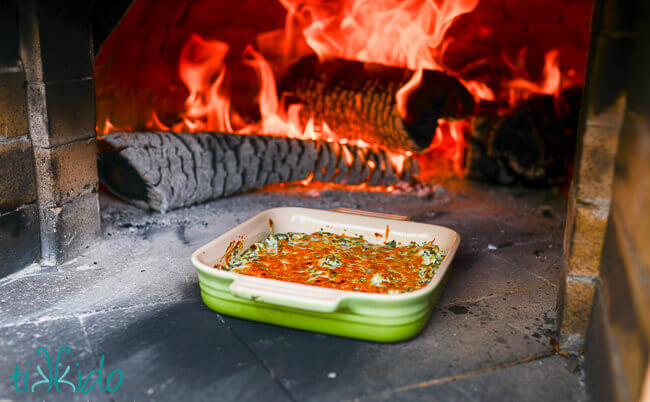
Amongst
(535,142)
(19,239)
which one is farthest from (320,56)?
(19,239)

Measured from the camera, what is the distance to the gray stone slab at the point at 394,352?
159 cm

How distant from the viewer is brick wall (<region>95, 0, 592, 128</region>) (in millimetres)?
3447

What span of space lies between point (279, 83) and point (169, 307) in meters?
2.42

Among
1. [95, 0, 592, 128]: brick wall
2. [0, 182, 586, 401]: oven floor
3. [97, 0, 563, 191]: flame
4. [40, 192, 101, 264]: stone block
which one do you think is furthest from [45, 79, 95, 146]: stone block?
[97, 0, 563, 191]: flame

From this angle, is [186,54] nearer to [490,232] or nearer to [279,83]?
[279,83]

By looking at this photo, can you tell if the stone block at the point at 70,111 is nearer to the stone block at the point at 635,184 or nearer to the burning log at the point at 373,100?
the burning log at the point at 373,100

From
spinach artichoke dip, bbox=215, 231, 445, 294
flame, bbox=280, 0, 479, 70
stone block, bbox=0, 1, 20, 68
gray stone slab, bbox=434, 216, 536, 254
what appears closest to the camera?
spinach artichoke dip, bbox=215, 231, 445, 294

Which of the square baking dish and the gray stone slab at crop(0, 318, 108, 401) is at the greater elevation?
the square baking dish

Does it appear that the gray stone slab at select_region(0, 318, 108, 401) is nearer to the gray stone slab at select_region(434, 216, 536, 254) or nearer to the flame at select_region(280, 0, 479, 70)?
the gray stone slab at select_region(434, 216, 536, 254)

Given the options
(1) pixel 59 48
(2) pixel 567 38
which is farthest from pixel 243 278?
(2) pixel 567 38

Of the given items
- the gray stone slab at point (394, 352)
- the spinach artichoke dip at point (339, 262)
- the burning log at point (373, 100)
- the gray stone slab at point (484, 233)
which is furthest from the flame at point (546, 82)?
the gray stone slab at point (394, 352)

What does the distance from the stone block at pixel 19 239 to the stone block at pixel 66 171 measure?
91 mm

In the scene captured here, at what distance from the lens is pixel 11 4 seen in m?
2.12

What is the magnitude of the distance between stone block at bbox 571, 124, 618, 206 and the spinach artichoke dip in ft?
1.86
